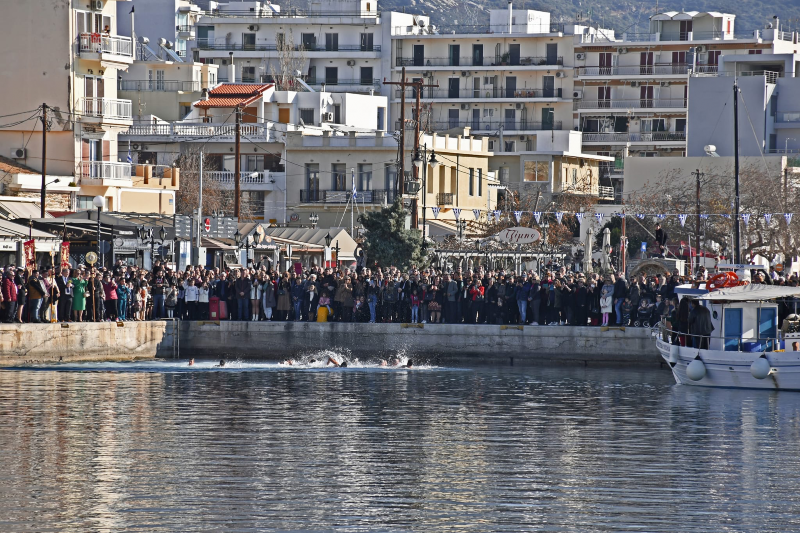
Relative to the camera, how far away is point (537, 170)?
87875 millimetres

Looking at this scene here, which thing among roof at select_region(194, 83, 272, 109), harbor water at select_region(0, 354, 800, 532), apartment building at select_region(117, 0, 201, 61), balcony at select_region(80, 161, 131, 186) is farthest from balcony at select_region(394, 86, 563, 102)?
harbor water at select_region(0, 354, 800, 532)

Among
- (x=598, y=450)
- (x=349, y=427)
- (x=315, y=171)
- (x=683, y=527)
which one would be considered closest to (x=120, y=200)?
(x=315, y=171)

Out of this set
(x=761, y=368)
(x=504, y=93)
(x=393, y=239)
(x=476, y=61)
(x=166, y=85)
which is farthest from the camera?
(x=476, y=61)

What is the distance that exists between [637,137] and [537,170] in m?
18.0

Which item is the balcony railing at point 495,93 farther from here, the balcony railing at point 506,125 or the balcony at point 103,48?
the balcony at point 103,48

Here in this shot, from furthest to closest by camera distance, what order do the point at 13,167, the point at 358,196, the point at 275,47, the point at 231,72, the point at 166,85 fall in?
the point at 275,47 < the point at 231,72 < the point at 166,85 < the point at 358,196 < the point at 13,167

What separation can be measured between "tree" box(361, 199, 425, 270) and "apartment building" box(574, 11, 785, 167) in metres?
52.3

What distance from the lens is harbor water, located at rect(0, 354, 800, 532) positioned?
1827cm

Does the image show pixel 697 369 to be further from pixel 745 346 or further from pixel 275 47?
pixel 275 47

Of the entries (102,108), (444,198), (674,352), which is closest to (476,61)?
(444,198)

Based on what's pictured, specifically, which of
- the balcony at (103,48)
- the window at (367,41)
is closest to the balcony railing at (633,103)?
the window at (367,41)

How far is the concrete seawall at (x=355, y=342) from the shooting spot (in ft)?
128

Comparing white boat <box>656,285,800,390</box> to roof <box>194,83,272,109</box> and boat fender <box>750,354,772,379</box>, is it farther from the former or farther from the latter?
roof <box>194,83,272,109</box>

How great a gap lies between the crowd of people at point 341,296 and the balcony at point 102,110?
19.8 m
